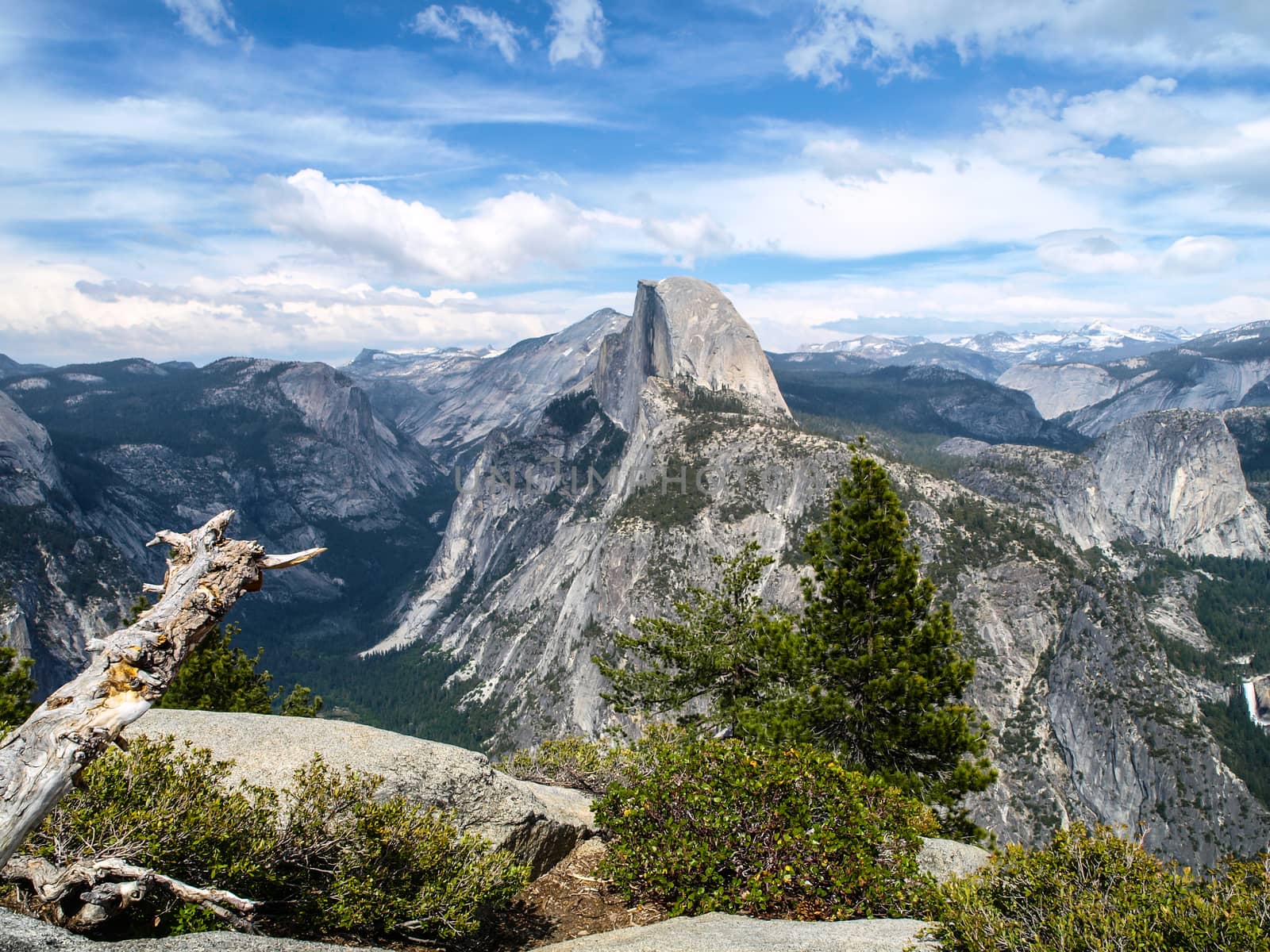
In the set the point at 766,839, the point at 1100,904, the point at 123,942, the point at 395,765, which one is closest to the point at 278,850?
the point at 123,942

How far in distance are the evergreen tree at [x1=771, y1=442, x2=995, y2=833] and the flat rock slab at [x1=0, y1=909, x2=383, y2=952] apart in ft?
50.2

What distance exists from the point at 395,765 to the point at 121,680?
305 inches

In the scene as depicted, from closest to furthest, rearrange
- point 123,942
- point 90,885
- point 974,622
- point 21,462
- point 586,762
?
point 123,942 < point 90,885 < point 586,762 < point 974,622 < point 21,462

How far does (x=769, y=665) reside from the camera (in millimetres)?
24031

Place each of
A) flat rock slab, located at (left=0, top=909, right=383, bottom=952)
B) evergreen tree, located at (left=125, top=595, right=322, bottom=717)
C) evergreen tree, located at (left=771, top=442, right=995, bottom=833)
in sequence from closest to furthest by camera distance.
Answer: flat rock slab, located at (left=0, top=909, right=383, bottom=952)
evergreen tree, located at (left=771, top=442, right=995, bottom=833)
evergreen tree, located at (left=125, top=595, right=322, bottom=717)

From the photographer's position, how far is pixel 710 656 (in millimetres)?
24625

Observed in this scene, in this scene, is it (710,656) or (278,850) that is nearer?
(278,850)

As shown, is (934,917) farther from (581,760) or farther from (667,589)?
(667,589)

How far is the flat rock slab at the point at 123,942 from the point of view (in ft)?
22.9

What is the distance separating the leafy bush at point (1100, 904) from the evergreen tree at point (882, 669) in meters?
11.2

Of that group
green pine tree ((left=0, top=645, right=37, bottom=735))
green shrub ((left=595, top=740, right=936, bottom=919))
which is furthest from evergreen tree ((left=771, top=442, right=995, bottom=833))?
green pine tree ((left=0, top=645, right=37, bottom=735))

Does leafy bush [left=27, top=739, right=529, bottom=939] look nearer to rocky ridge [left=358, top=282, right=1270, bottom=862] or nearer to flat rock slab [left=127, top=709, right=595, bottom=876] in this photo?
flat rock slab [left=127, top=709, right=595, bottom=876]

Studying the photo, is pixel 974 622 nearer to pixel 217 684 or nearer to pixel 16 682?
pixel 217 684

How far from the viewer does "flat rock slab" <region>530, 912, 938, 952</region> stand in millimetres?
9359
